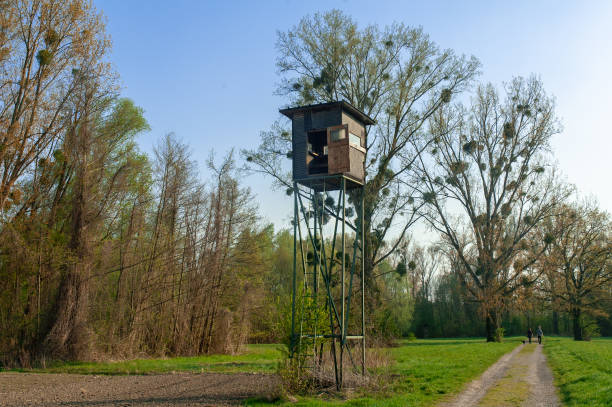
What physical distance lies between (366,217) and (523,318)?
45578mm

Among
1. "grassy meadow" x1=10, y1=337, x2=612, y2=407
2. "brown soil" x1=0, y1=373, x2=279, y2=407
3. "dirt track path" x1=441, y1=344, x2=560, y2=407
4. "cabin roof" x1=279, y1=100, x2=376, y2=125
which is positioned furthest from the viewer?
"cabin roof" x1=279, y1=100, x2=376, y2=125

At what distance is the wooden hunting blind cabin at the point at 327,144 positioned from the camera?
12867 millimetres

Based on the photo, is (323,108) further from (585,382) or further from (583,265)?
(583,265)

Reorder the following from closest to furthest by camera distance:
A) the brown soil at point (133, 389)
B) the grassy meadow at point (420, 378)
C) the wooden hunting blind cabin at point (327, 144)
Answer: the grassy meadow at point (420, 378) < the brown soil at point (133, 389) < the wooden hunting blind cabin at point (327, 144)

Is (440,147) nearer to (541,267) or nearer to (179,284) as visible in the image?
(541,267)

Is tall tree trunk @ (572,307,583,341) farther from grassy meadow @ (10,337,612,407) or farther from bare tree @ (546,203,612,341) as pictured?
grassy meadow @ (10,337,612,407)

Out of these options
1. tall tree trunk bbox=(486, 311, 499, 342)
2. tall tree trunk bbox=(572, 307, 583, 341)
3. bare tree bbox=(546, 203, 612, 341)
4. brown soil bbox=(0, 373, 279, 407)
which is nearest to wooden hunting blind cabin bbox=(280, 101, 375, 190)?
brown soil bbox=(0, 373, 279, 407)

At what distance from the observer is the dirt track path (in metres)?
10.1

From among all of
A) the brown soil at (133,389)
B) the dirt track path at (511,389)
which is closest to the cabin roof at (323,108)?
the brown soil at (133,389)

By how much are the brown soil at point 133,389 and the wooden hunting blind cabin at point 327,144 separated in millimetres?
5393

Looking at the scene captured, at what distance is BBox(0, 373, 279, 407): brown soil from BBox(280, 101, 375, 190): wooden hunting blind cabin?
17.7 ft

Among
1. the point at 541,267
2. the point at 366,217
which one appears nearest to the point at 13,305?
the point at 366,217

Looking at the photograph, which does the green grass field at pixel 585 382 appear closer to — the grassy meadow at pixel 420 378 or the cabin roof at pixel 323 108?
the grassy meadow at pixel 420 378

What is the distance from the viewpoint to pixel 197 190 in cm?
2570
